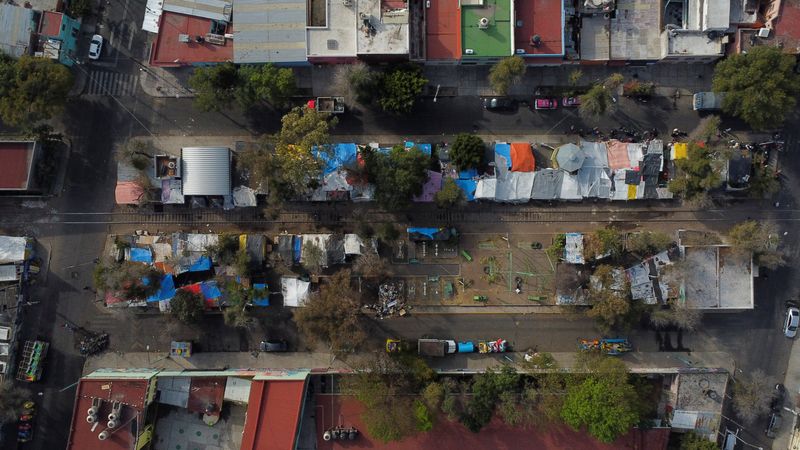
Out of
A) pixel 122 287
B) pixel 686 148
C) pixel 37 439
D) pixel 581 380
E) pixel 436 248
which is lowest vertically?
pixel 37 439

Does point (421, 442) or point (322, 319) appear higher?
point (322, 319)

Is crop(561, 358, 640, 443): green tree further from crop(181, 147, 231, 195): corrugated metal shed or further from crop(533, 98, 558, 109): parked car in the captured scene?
crop(181, 147, 231, 195): corrugated metal shed

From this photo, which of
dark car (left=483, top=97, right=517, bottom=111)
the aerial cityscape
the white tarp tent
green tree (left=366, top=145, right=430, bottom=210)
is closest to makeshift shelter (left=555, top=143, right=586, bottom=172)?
the aerial cityscape

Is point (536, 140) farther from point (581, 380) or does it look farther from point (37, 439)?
point (37, 439)

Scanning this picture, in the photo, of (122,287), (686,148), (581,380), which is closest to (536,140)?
(686,148)

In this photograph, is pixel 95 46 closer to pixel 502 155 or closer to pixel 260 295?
pixel 260 295

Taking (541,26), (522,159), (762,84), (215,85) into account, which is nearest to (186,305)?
(215,85)

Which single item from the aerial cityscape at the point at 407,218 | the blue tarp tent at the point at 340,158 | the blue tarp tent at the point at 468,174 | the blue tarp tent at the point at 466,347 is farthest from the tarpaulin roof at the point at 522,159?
the blue tarp tent at the point at 466,347
